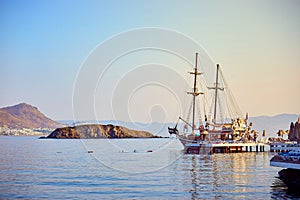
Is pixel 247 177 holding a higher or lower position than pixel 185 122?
lower

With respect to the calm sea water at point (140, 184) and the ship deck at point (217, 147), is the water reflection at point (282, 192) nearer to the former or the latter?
the calm sea water at point (140, 184)

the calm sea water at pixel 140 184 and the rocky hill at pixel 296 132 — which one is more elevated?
the rocky hill at pixel 296 132

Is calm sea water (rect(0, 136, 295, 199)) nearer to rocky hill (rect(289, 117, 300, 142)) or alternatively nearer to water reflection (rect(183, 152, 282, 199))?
water reflection (rect(183, 152, 282, 199))

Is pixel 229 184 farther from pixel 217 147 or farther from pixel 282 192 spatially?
pixel 217 147

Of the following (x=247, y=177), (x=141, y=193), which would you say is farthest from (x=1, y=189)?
(x=247, y=177)

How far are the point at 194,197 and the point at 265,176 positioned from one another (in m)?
19.8

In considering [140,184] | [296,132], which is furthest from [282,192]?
[296,132]

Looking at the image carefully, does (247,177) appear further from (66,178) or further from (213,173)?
(66,178)

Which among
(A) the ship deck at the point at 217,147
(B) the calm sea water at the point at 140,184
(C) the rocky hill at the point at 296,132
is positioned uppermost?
(C) the rocky hill at the point at 296,132

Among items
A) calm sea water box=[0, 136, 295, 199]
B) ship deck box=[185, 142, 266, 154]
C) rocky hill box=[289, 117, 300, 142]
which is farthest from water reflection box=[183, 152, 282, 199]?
rocky hill box=[289, 117, 300, 142]

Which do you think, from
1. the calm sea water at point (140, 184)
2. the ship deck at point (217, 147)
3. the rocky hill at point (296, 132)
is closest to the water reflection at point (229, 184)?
the calm sea water at point (140, 184)

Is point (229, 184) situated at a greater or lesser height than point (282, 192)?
greater

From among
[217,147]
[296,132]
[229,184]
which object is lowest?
[229,184]

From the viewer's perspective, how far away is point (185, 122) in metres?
134
